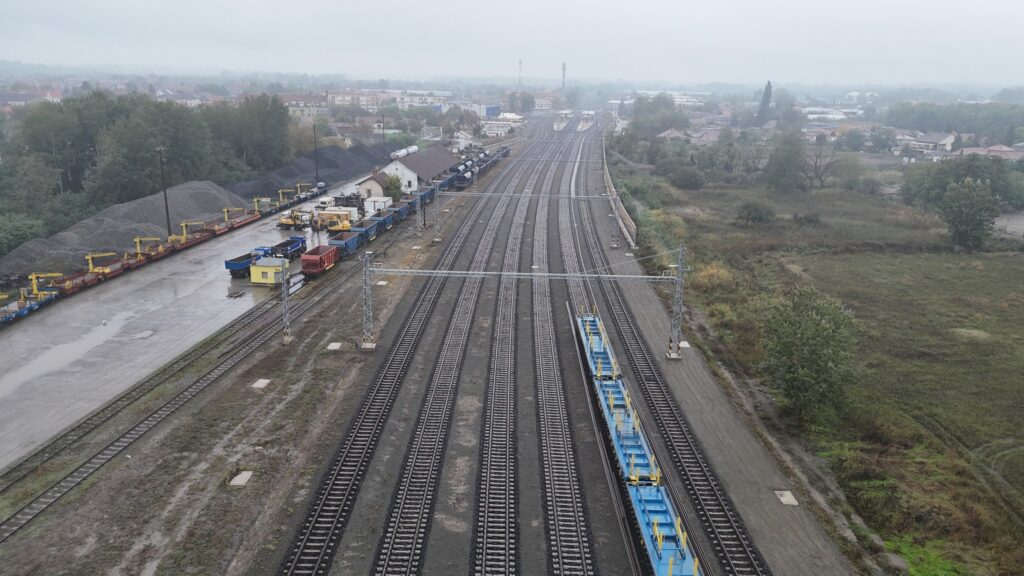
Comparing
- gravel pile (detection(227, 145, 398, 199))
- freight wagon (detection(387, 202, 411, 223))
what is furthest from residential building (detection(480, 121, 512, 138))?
freight wagon (detection(387, 202, 411, 223))

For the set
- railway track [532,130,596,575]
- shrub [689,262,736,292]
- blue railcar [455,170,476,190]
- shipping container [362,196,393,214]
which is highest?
blue railcar [455,170,476,190]

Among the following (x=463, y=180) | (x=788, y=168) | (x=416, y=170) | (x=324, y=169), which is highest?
(x=788, y=168)

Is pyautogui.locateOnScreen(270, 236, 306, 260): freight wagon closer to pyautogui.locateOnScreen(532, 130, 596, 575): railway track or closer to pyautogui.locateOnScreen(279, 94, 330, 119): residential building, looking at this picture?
pyautogui.locateOnScreen(532, 130, 596, 575): railway track

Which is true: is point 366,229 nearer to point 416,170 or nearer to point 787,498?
point 416,170

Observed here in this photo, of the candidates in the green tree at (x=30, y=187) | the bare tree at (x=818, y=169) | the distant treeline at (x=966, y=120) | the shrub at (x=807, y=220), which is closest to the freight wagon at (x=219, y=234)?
the green tree at (x=30, y=187)

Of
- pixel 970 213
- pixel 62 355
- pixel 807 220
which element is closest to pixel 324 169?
pixel 807 220

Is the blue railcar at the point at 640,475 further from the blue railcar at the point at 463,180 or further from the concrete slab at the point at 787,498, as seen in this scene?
the blue railcar at the point at 463,180
